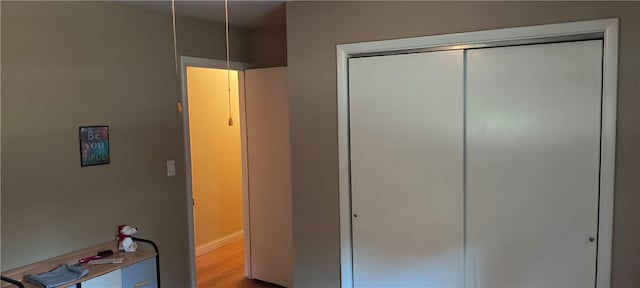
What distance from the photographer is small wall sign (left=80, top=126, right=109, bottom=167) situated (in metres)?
2.75

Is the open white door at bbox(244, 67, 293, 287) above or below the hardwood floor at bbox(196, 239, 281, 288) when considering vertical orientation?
above

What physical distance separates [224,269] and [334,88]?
2439 millimetres

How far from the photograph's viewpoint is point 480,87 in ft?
8.01

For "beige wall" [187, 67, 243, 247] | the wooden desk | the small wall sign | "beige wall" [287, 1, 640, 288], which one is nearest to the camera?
"beige wall" [287, 1, 640, 288]

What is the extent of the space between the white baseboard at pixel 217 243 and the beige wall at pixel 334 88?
6.95ft

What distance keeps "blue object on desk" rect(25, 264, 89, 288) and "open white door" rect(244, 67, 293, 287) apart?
5.29 feet

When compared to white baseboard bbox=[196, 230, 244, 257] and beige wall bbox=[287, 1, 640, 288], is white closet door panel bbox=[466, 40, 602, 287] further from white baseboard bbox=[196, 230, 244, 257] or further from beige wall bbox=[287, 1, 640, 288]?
white baseboard bbox=[196, 230, 244, 257]

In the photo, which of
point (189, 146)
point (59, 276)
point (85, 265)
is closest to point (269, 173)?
point (189, 146)

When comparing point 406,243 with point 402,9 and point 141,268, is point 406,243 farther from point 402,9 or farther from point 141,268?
point 141,268

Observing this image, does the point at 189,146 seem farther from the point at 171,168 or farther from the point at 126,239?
the point at 126,239

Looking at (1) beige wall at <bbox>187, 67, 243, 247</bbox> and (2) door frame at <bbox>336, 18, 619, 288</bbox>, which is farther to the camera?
(1) beige wall at <bbox>187, 67, 243, 247</bbox>

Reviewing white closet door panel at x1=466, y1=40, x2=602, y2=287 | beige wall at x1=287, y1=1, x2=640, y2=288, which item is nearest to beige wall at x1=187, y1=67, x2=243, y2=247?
beige wall at x1=287, y1=1, x2=640, y2=288

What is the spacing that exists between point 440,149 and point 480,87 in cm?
41

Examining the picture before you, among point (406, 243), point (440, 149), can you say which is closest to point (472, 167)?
point (440, 149)
